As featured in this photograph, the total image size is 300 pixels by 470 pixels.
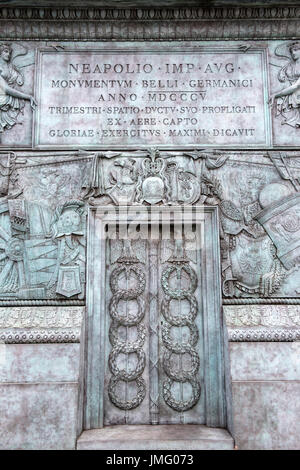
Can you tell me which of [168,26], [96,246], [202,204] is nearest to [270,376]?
[202,204]

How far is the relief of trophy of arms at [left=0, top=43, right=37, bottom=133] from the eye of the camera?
714 centimetres

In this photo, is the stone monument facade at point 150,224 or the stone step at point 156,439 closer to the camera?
the stone step at point 156,439

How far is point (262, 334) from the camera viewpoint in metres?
6.11

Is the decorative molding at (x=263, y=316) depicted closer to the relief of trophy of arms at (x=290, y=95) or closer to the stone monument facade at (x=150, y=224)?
the stone monument facade at (x=150, y=224)

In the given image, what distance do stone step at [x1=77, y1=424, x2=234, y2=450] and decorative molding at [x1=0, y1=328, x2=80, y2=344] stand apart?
1.28 m

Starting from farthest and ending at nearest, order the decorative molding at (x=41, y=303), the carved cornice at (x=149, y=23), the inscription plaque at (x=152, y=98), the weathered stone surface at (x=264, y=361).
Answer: the carved cornice at (x=149, y=23)
the inscription plaque at (x=152, y=98)
the decorative molding at (x=41, y=303)
the weathered stone surface at (x=264, y=361)

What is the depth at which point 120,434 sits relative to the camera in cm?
600

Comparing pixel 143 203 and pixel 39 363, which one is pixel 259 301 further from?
pixel 39 363

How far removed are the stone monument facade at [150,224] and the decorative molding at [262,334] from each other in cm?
3

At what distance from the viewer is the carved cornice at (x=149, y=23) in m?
7.21

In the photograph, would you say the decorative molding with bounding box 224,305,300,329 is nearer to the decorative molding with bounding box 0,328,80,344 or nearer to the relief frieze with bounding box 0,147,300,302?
the relief frieze with bounding box 0,147,300,302

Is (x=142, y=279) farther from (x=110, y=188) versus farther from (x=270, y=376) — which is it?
(x=270, y=376)

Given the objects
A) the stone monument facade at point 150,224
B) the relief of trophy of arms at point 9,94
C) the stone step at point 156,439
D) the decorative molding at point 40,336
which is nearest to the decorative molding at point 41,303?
the stone monument facade at point 150,224

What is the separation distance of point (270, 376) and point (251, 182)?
2.87 m
